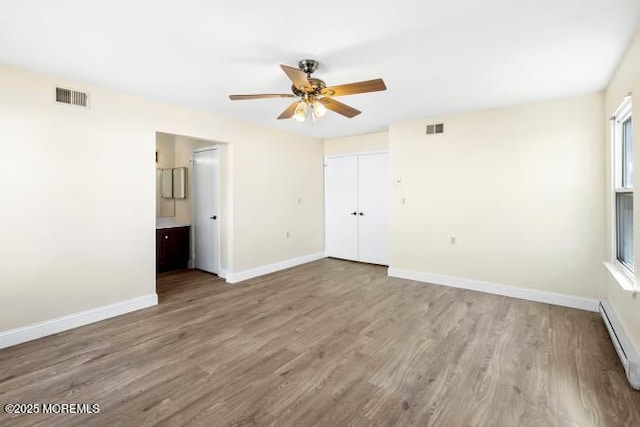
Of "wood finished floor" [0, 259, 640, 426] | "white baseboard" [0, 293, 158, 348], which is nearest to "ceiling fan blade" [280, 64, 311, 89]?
"wood finished floor" [0, 259, 640, 426]

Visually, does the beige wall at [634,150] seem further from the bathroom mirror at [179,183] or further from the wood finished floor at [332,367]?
the bathroom mirror at [179,183]

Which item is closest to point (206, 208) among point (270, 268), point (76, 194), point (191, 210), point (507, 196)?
point (191, 210)

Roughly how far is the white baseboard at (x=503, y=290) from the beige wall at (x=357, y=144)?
2.24 metres

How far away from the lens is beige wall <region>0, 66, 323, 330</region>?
265 centimetres

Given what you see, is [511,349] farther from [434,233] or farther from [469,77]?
[469,77]

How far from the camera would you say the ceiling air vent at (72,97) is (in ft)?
9.44

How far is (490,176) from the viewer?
13.0 feet

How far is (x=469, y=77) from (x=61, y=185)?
4.08 metres

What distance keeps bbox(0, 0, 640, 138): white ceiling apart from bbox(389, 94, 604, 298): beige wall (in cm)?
55

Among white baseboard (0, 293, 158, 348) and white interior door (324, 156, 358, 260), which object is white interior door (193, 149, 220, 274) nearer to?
white baseboard (0, 293, 158, 348)

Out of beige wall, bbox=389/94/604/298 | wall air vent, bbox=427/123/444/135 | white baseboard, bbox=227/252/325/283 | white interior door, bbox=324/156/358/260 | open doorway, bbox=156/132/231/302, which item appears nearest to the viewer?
beige wall, bbox=389/94/604/298

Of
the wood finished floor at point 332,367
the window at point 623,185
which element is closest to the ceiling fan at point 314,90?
the wood finished floor at point 332,367

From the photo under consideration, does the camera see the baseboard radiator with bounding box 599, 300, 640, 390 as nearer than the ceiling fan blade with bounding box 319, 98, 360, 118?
Yes

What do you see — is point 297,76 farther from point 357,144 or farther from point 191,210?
point 191,210
